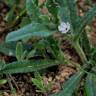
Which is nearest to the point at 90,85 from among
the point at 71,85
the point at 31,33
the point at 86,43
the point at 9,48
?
the point at 71,85

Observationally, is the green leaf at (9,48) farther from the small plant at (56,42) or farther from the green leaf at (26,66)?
the green leaf at (26,66)

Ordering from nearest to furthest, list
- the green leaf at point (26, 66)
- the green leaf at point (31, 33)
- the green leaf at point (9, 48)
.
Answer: the green leaf at point (31, 33) < the green leaf at point (26, 66) < the green leaf at point (9, 48)

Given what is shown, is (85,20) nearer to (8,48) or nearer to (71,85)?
(71,85)

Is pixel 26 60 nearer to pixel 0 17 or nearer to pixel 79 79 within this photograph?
pixel 79 79

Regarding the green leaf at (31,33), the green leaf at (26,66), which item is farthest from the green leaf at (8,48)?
the green leaf at (31,33)

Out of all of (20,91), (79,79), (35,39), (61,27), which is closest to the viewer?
(61,27)

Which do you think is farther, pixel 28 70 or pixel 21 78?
pixel 21 78

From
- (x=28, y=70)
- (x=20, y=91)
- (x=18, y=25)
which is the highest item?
A: (x=18, y=25)

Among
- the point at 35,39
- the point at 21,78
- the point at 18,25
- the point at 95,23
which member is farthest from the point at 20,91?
the point at 95,23
